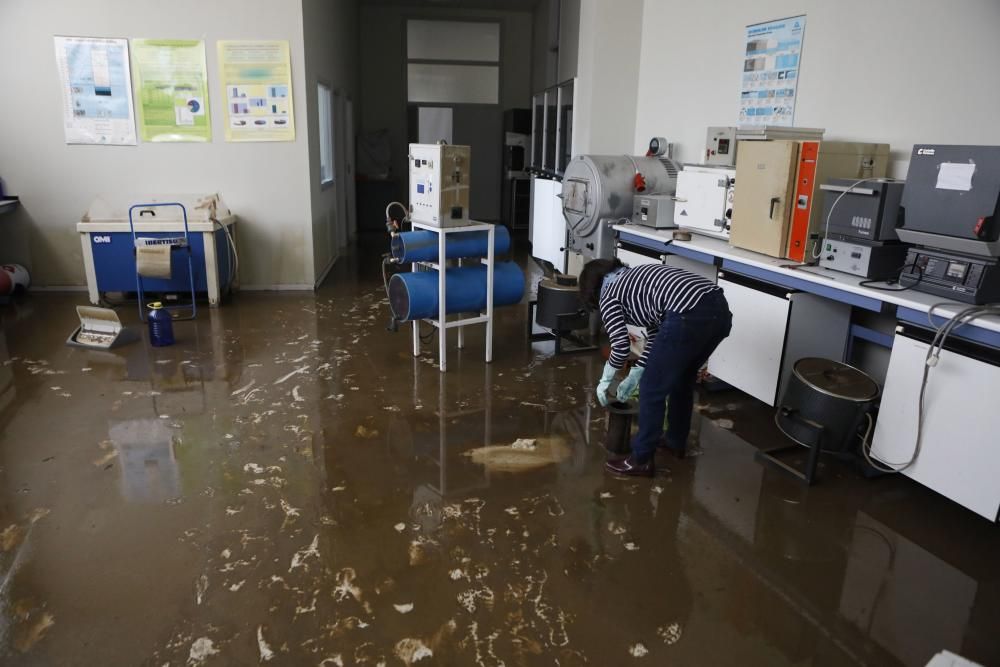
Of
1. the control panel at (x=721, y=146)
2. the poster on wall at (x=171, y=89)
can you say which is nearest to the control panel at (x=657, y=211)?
the control panel at (x=721, y=146)

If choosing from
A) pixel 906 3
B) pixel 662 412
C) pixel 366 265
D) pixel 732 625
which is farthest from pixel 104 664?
pixel 366 265

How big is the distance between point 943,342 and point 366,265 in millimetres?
6093

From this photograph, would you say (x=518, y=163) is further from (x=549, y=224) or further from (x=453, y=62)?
(x=549, y=224)

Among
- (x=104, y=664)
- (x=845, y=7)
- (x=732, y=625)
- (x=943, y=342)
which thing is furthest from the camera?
(x=845, y=7)

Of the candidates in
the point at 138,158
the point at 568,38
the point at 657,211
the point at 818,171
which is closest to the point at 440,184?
the point at 657,211

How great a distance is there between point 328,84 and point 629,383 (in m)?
5.72

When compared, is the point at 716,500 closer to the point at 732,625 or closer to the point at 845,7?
the point at 732,625

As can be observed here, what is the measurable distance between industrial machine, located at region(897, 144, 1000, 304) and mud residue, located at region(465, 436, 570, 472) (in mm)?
1686

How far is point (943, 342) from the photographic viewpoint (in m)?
2.57

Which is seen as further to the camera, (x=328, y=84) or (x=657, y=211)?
(x=328, y=84)

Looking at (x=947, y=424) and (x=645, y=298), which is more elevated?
(x=645, y=298)

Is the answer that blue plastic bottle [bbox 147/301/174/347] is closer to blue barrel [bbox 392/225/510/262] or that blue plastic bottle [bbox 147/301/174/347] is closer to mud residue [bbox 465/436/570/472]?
blue barrel [bbox 392/225/510/262]

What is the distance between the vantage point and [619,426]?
308 cm

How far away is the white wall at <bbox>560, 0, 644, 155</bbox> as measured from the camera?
560cm
